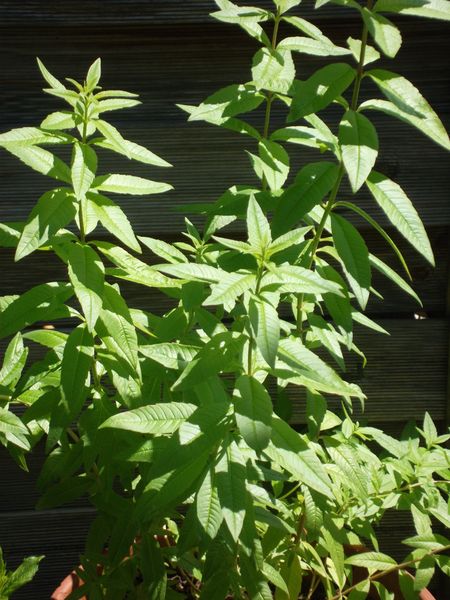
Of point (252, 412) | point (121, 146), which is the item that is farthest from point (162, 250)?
point (252, 412)

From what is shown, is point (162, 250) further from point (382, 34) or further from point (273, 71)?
point (382, 34)

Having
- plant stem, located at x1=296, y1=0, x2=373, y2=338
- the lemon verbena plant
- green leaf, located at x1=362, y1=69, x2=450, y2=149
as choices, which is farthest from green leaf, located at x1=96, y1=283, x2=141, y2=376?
green leaf, located at x1=362, y1=69, x2=450, y2=149

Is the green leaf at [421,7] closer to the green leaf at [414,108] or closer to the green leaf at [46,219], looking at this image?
the green leaf at [414,108]

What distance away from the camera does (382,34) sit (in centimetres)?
108

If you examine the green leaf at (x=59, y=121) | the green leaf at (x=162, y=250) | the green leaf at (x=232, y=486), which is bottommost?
the green leaf at (x=232, y=486)

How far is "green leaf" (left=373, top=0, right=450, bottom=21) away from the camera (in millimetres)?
1119

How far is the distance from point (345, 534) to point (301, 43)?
97 centimetres

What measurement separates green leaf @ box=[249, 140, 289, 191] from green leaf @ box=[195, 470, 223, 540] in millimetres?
531

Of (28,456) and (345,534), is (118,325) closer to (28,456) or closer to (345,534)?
(345,534)

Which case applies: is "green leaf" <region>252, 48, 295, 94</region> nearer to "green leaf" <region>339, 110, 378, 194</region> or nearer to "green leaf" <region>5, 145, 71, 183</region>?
"green leaf" <region>339, 110, 378, 194</region>

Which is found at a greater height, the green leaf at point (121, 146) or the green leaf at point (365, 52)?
the green leaf at point (365, 52)

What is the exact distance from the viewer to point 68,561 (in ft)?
7.38

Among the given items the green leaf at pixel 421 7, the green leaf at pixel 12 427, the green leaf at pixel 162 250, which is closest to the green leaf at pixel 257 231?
the green leaf at pixel 162 250

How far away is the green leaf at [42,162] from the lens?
47.9 inches
